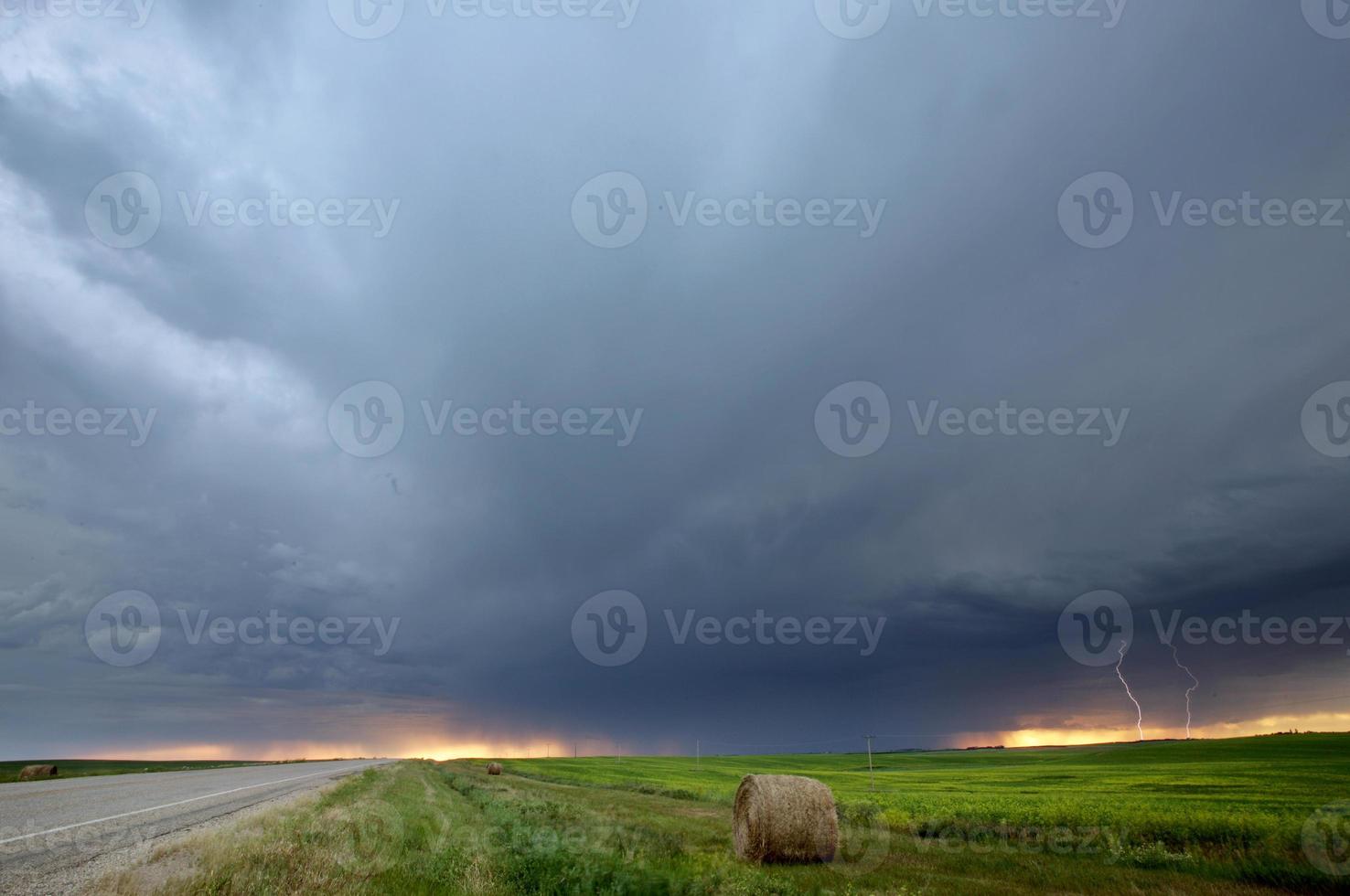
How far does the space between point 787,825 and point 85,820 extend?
16594 mm

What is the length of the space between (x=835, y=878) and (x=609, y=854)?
502 cm

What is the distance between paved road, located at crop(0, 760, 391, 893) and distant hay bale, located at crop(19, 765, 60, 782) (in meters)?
15.7

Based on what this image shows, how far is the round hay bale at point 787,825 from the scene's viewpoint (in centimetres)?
1767

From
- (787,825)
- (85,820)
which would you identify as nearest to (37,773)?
(85,820)

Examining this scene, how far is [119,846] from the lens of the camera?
12.8 meters

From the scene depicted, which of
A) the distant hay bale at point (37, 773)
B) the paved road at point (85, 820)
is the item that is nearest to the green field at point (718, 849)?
the paved road at point (85, 820)

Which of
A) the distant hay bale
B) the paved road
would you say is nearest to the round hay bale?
the paved road

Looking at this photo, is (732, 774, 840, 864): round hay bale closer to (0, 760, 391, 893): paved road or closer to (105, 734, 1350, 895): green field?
(105, 734, 1350, 895): green field

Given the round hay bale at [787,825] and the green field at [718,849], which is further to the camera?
the round hay bale at [787,825]

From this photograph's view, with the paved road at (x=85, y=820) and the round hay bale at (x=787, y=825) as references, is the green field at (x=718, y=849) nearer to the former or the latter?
the round hay bale at (x=787, y=825)

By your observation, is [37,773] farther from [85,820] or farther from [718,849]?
[718,849]

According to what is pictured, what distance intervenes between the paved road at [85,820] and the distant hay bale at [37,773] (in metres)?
15.7

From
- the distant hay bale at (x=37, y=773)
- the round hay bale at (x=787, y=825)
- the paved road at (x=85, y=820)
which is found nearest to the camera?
the paved road at (x=85, y=820)

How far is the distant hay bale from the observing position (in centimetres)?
3962
